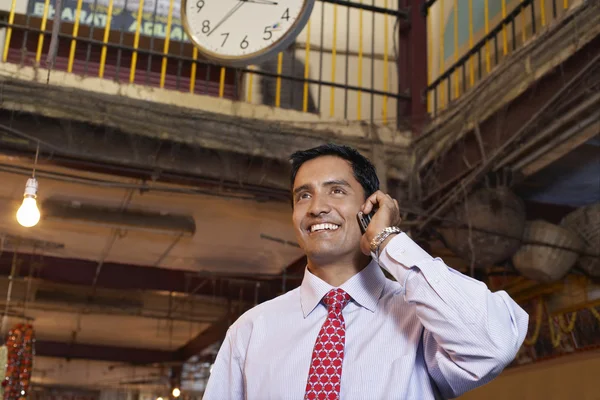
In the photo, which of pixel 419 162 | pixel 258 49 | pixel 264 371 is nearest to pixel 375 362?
pixel 264 371

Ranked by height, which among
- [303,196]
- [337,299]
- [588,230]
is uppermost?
[588,230]

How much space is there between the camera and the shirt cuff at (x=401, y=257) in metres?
1.42

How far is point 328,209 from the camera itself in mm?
1609

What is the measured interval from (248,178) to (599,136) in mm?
2403

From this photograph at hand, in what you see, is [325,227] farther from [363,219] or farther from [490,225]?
[490,225]

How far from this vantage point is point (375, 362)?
147 cm

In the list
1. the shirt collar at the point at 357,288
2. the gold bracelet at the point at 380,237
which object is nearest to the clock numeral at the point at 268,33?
the shirt collar at the point at 357,288

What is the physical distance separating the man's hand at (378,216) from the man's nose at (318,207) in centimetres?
9

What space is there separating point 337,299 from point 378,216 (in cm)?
22

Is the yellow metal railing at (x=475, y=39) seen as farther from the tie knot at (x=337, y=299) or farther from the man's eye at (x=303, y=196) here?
the tie knot at (x=337, y=299)

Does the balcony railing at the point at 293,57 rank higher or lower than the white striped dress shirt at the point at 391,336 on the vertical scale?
higher

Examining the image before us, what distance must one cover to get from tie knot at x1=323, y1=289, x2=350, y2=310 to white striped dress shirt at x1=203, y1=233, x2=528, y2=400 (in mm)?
13

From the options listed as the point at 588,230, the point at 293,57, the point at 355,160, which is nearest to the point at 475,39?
the point at 293,57

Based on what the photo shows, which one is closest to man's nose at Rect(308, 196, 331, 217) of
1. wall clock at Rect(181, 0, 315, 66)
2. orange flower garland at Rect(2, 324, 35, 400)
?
wall clock at Rect(181, 0, 315, 66)
